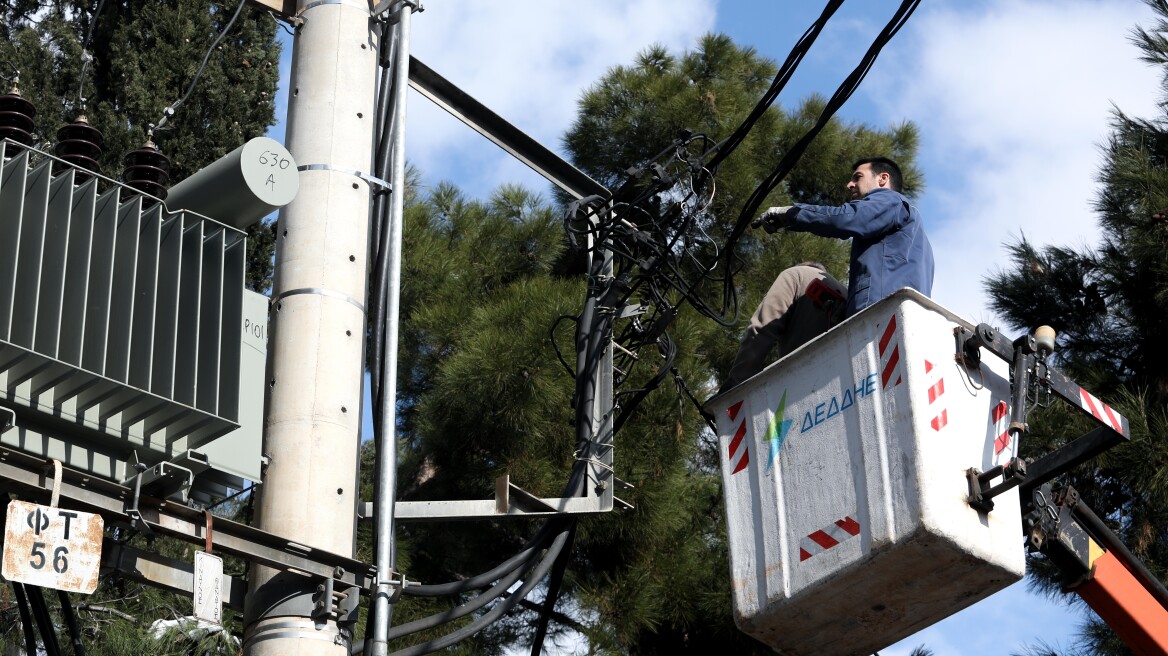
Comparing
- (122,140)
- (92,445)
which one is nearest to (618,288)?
(92,445)

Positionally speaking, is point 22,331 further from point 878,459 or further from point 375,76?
point 878,459

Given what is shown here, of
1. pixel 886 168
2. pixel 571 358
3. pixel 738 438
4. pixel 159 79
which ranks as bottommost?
pixel 738 438

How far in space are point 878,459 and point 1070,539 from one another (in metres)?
1.91

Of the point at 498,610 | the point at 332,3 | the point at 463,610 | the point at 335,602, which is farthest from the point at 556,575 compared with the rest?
the point at 332,3

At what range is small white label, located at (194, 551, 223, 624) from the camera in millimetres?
4742

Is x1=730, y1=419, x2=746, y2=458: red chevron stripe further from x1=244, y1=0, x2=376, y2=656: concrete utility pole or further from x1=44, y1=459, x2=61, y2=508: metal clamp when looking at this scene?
x1=44, y1=459, x2=61, y2=508: metal clamp

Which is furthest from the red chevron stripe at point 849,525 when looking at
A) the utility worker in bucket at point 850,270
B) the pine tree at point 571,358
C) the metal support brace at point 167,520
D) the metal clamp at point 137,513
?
the pine tree at point 571,358

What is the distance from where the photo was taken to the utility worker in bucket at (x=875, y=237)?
6.35m

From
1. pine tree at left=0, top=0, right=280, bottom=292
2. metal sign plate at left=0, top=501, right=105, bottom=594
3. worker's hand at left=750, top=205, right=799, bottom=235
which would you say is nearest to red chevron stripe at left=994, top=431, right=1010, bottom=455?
worker's hand at left=750, top=205, right=799, bottom=235

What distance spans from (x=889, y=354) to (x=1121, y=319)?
6.30 m

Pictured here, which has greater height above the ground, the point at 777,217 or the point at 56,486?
the point at 777,217

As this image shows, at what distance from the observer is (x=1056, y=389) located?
5.86 metres

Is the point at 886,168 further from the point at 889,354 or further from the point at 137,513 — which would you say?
the point at 137,513

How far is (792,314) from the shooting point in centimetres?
680
